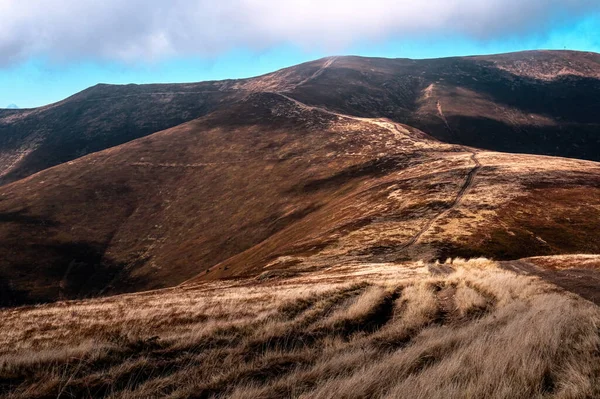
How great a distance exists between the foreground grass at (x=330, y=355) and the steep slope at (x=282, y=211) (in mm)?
40377

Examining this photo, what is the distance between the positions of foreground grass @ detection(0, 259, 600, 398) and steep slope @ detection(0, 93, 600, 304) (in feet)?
132

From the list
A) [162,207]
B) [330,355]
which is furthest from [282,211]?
[330,355]

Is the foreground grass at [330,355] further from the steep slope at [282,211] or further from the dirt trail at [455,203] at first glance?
the dirt trail at [455,203]

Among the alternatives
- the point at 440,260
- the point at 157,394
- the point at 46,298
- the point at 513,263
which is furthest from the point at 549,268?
the point at 46,298

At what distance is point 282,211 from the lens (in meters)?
127

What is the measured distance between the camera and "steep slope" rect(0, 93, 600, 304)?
6506 centimetres

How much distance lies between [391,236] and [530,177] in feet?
167

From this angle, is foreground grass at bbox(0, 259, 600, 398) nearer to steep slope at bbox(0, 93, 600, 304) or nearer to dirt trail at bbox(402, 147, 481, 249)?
steep slope at bbox(0, 93, 600, 304)

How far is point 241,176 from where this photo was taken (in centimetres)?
16675

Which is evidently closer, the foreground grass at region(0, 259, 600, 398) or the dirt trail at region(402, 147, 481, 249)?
the foreground grass at region(0, 259, 600, 398)

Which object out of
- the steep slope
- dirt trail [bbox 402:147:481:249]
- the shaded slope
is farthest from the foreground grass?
the shaded slope

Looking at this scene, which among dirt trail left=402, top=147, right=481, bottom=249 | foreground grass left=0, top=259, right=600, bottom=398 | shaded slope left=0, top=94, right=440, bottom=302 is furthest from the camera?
shaded slope left=0, top=94, right=440, bottom=302

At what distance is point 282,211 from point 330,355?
11672 centimetres

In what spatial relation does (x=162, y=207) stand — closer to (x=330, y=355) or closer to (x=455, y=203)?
(x=455, y=203)
